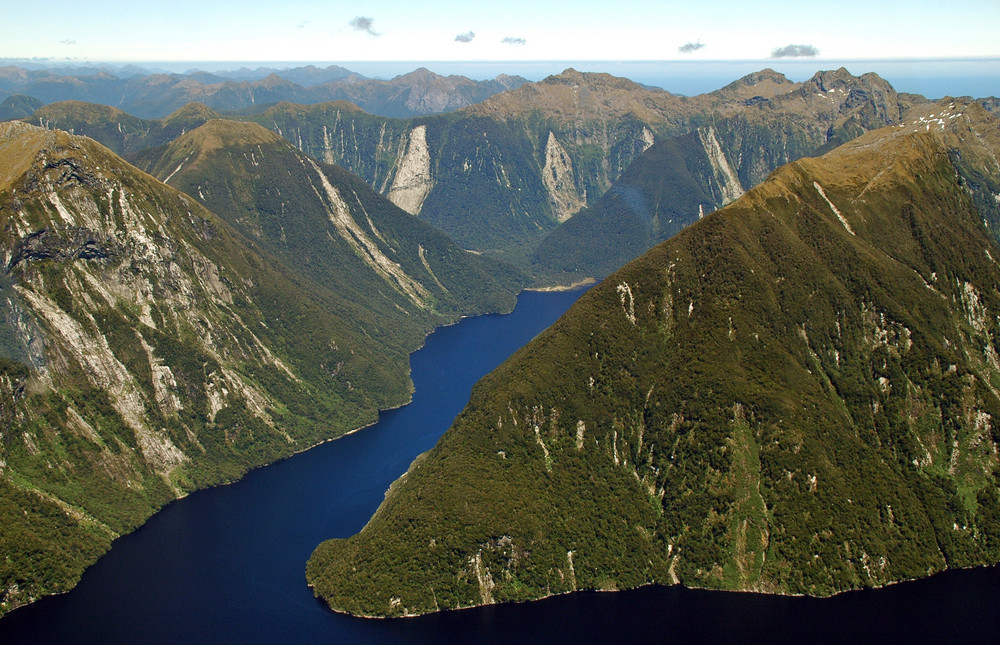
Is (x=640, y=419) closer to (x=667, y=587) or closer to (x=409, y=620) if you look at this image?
(x=667, y=587)

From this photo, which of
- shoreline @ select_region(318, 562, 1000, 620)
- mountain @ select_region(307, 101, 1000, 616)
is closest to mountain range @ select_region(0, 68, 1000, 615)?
mountain @ select_region(307, 101, 1000, 616)

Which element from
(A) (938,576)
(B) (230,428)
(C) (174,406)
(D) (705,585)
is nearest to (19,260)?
(C) (174,406)

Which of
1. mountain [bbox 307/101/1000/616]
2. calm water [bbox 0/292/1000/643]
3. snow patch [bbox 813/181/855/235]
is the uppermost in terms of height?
snow patch [bbox 813/181/855/235]

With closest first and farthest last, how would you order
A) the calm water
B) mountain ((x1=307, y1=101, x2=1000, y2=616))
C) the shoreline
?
the calm water, the shoreline, mountain ((x1=307, y1=101, x2=1000, y2=616))

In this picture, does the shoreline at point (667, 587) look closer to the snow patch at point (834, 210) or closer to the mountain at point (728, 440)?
the mountain at point (728, 440)

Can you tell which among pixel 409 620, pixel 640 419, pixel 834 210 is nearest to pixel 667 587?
pixel 640 419

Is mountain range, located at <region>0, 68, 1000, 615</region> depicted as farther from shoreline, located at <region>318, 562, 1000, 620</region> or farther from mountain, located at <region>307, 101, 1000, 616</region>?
shoreline, located at <region>318, 562, 1000, 620</region>

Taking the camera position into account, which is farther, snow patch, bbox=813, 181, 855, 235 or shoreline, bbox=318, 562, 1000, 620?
snow patch, bbox=813, 181, 855, 235

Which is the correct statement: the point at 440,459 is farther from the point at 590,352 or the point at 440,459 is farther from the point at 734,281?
the point at 734,281

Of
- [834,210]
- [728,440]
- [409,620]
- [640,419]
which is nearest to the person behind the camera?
[409,620]
